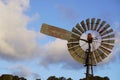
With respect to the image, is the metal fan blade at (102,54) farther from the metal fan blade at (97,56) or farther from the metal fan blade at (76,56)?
the metal fan blade at (76,56)

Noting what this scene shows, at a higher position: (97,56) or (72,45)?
(72,45)

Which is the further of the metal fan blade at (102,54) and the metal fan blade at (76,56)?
the metal fan blade at (102,54)

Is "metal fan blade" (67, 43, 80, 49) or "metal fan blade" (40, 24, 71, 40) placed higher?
"metal fan blade" (40, 24, 71, 40)

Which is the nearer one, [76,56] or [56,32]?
[56,32]

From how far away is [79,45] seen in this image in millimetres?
33906

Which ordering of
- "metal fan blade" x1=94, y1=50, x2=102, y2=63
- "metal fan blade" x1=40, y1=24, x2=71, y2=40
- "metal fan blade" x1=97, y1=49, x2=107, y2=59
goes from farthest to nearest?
"metal fan blade" x1=97, y1=49, x2=107, y2=59 → "metal fan blade" x1=94, y1=50, x2=102, y2=63 → "metal fan blade" x1=40, y1=24, x2=71, y2=40

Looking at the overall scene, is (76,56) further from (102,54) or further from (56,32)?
(56,32)

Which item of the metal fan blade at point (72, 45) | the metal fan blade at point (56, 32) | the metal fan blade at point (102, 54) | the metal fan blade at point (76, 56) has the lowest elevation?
the metal fan blade at point (76, 56)

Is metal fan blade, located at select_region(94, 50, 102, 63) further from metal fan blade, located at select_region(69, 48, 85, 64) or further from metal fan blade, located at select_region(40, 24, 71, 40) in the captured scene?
metal fan blade, located at select_region(40, 24, 71, 40)

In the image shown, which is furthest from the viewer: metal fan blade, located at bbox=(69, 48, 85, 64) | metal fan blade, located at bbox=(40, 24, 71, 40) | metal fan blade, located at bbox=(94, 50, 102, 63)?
metal fan blade, located at bbox=(94, 50, 102, 63)

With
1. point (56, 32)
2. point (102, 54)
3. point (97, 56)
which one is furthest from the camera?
point (102, 54)

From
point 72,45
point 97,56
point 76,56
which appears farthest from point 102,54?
point 72,45

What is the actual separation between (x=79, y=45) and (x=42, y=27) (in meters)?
3.97

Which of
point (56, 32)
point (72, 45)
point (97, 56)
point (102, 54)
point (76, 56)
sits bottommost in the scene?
point (76, 56)
